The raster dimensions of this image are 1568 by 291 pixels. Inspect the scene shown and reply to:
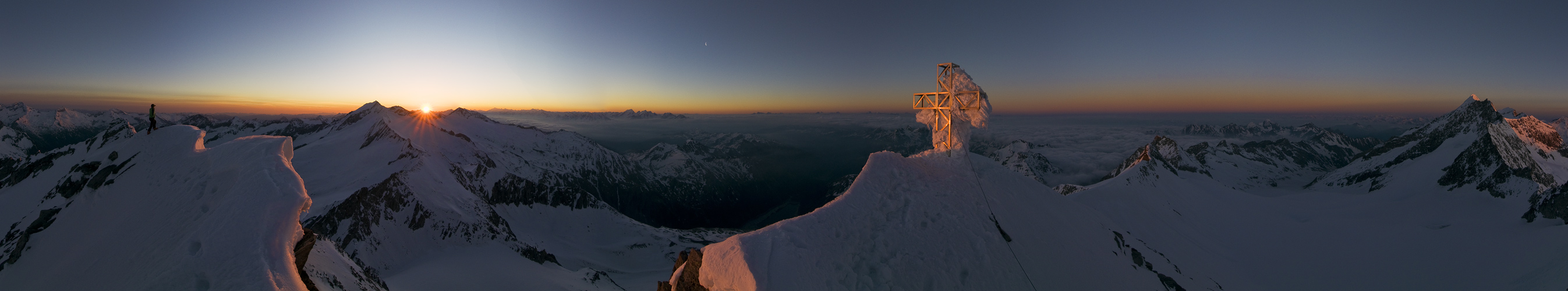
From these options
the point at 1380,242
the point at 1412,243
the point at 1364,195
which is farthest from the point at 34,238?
the point at 1364,195

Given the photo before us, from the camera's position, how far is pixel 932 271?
1024 centimetres

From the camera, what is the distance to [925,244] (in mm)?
10820

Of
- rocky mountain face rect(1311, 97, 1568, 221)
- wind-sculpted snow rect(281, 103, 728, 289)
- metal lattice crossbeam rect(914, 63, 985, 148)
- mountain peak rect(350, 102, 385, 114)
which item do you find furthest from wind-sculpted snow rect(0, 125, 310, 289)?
mountain peak rect(350, 102, 385, 114)

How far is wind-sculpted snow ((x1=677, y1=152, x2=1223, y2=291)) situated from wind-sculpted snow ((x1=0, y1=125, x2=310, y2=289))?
11322 millimetres

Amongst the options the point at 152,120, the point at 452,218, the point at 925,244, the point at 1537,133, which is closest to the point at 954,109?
the point at 925,244

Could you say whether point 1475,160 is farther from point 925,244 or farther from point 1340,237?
point 925,244

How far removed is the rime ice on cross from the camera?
634 inches

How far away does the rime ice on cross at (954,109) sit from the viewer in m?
16.1

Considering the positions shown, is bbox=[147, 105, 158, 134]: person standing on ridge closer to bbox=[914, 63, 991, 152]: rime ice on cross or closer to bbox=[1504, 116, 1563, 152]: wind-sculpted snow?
bbox=[914, 63, 991, 152]: rime ice on cross

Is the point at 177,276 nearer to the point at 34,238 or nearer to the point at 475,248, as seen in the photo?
the point at 34,238

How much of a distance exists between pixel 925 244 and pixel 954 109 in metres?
7.61

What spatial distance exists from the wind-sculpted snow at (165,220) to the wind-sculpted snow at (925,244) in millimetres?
11322

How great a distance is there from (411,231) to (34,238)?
83065 mm

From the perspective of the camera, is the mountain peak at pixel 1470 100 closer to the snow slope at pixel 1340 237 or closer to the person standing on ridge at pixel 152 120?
the snow slope at pixel 1340 237
